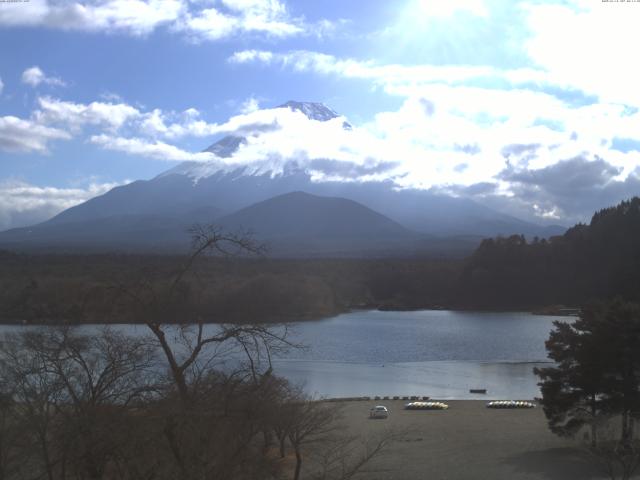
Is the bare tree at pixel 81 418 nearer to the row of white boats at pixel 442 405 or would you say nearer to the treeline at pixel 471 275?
the row of white boats at pixel 442 405

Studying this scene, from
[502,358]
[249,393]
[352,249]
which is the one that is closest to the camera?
[249,393]

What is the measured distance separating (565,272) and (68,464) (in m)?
57.2

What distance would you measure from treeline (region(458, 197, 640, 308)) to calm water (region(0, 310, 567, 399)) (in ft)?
30.6

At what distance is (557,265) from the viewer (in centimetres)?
5906

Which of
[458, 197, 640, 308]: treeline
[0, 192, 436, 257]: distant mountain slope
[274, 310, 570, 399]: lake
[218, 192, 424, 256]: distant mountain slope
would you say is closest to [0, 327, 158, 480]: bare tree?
[274, 310, 570, 399]: lake

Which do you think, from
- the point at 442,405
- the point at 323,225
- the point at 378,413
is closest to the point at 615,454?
the point at 378,413

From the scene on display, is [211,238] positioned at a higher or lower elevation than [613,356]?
higher

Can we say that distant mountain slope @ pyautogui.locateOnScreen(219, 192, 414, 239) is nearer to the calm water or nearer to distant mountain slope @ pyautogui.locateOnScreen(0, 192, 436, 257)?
distant mountain slope @ pyautogui.locateOnScreen(0, 192, 436, 257)

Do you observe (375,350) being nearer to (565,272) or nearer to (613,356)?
(613,356)

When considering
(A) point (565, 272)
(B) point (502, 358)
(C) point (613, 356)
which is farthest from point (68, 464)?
(A) point (565, 272)

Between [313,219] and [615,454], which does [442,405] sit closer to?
[615,454]

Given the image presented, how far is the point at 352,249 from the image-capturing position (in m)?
109

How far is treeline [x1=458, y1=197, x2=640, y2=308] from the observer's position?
54562 mm

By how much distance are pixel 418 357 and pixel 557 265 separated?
31.3m
